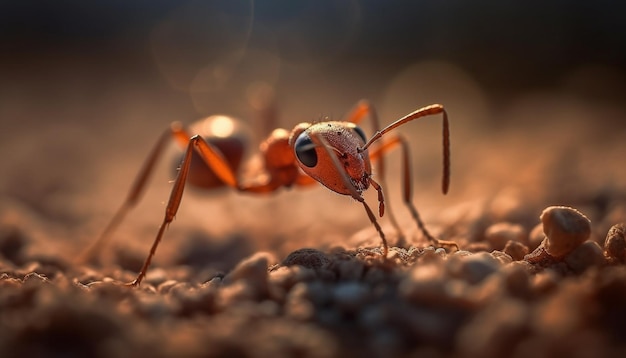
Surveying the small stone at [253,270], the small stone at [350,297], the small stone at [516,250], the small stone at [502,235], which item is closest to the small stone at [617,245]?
the small stone at [516,250]

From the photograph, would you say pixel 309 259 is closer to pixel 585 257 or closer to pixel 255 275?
pixel 255 275

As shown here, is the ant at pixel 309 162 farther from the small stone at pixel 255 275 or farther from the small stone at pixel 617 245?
the small stone at pixel 617 245

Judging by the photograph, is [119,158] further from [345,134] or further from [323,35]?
[323,35]

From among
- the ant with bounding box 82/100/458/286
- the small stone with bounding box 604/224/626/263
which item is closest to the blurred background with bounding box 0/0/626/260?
the ant with bounding box 82/100/458/286

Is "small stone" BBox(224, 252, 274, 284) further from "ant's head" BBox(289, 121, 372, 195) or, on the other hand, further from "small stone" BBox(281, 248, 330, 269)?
"ant's head" BBox(289, 121, 372, 195)

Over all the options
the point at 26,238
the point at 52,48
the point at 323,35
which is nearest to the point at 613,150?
the point at 26,238
